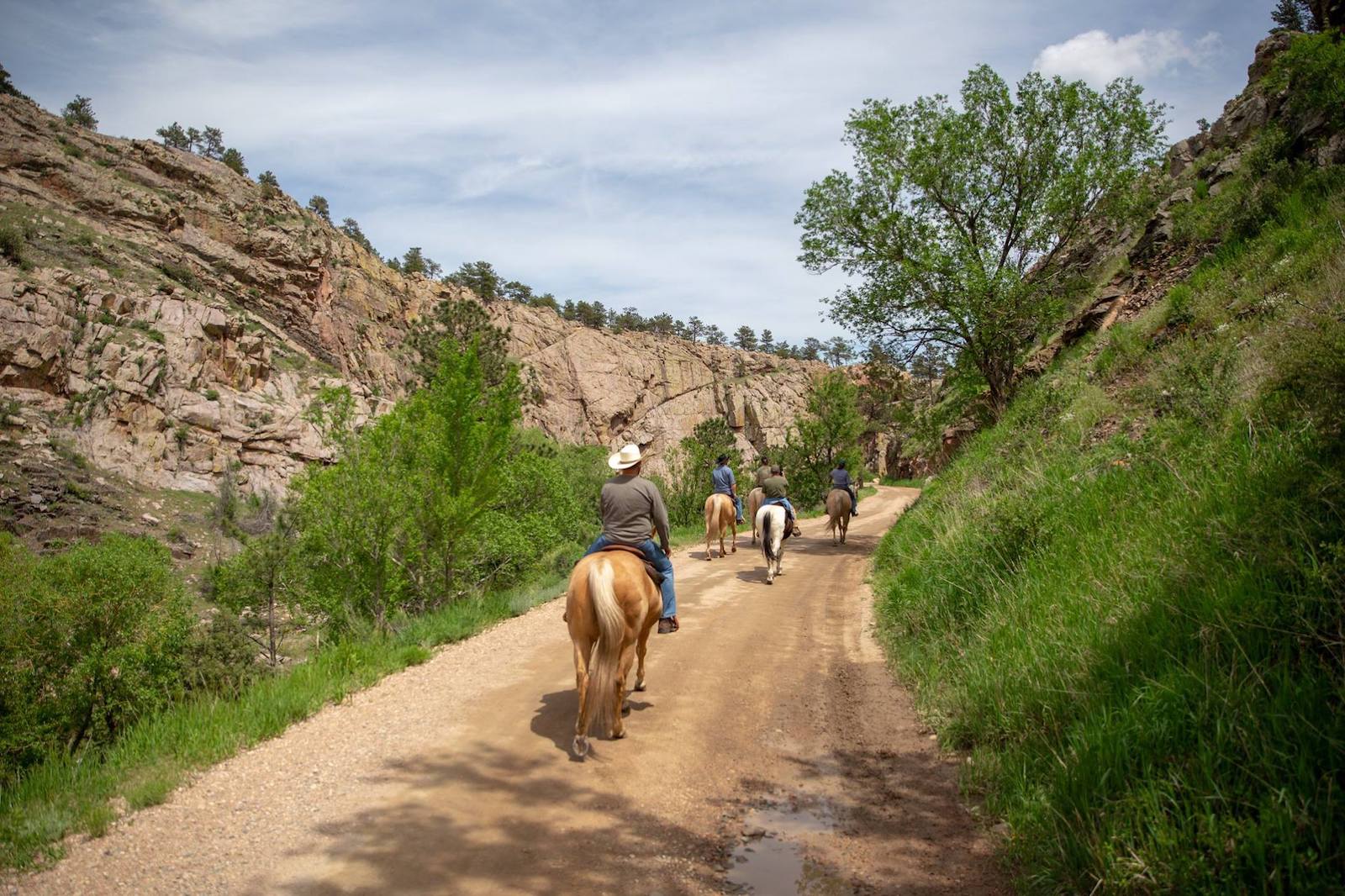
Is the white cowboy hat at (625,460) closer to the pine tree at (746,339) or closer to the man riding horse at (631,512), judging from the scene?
the man riding horse at (631,512)

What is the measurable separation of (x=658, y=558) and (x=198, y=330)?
59.0m

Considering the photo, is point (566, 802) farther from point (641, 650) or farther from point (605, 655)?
point (641, 650)

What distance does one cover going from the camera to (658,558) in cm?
697

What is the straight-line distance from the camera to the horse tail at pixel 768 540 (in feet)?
45.6

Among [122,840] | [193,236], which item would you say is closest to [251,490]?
[193,236]

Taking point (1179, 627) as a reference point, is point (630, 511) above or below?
above

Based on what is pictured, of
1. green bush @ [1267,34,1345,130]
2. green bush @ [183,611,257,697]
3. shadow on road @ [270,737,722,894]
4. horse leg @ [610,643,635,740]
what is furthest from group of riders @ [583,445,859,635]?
Answer: green bush @ [183,611,257,697]

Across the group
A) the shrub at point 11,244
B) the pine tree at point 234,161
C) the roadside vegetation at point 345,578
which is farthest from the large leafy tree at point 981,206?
the pine tree at point 234,161

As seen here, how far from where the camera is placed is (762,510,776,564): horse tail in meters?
13.9

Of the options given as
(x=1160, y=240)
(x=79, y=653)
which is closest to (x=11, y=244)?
(x=79, y=653)

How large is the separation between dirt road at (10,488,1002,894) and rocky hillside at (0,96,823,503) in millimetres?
21999

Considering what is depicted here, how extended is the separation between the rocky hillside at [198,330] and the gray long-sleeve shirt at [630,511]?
2183 centimetres

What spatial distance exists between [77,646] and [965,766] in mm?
19947

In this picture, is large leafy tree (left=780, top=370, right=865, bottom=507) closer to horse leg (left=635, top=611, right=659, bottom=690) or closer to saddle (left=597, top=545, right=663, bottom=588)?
horse leg (left=635, top=611, right=659, bottom=690)
